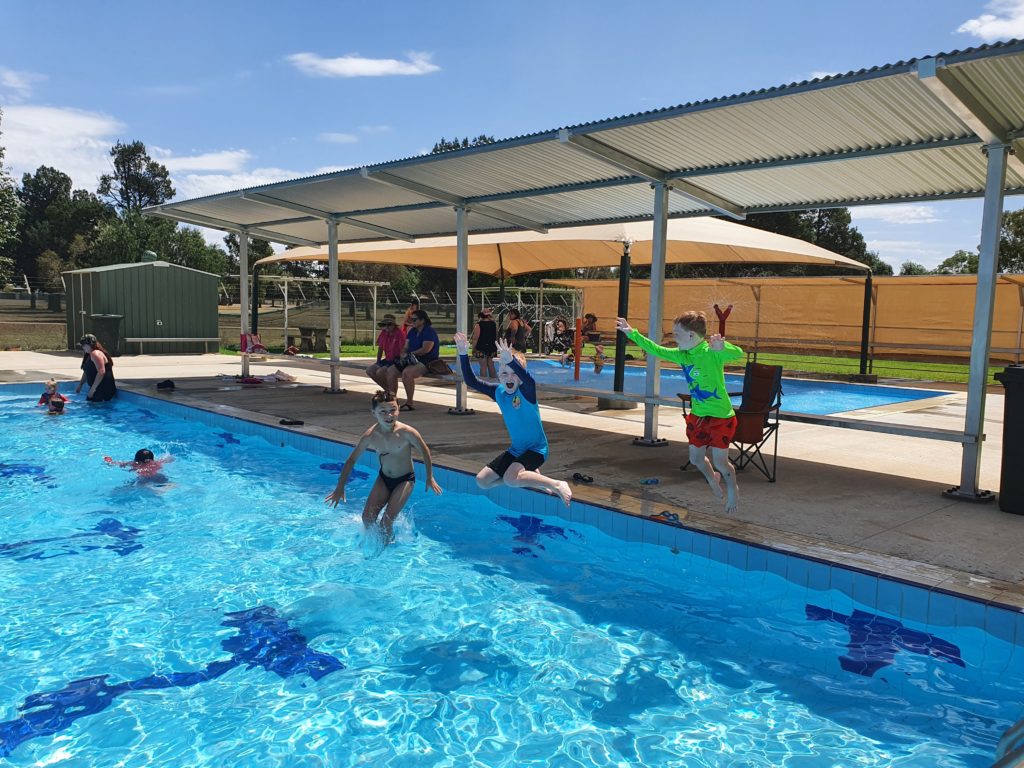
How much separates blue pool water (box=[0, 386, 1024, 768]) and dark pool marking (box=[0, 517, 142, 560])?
0.09ft

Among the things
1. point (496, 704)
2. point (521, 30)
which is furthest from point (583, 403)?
point (496, 704)

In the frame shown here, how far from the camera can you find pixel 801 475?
274 inches

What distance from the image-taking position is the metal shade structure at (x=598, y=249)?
13117mm

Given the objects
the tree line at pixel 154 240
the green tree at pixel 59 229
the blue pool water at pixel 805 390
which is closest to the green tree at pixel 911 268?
the tree line at pixel 154 240

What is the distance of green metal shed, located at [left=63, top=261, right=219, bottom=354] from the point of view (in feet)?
66.8

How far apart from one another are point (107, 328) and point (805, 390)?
1845cm

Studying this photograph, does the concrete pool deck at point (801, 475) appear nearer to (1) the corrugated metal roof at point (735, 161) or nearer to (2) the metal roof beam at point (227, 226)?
(1) the corrugated metal roof at point (735, 161)

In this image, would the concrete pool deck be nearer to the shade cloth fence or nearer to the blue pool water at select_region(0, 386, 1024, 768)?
the blue pool water at select_region(0, 386, 1024, 768)

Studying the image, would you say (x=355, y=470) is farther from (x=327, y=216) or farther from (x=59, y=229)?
(x=59, y=229)

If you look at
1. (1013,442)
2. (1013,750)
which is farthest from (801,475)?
(1013,750)

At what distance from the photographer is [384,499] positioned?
5.93 m

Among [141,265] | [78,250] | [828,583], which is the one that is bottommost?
[828,583]

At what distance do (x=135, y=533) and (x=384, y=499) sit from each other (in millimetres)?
2449

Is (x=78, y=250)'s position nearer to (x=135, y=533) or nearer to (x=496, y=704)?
(x=135, y=533)
